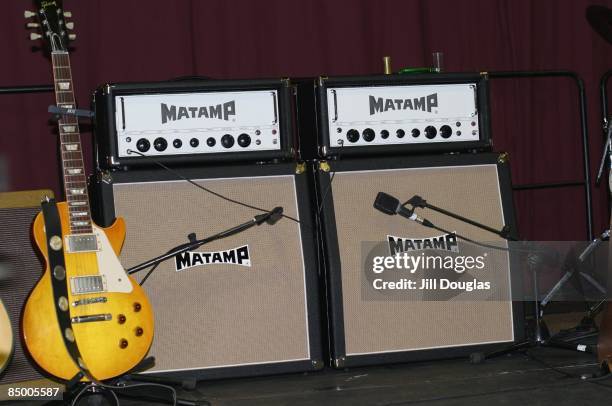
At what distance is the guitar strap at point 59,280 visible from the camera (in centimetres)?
209

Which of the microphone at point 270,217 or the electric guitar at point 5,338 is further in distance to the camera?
the microphone at point 270,217

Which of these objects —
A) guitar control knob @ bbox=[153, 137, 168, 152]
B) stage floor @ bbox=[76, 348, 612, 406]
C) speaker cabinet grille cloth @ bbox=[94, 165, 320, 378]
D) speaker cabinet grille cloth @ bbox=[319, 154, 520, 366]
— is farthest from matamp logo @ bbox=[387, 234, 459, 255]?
guitar control knob @ bbox=[153, 137, 168, 152]

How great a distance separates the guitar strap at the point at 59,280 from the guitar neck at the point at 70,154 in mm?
55

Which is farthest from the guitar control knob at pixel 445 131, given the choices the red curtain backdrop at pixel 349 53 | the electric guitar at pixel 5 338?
the electric guitar at pixel 5 338

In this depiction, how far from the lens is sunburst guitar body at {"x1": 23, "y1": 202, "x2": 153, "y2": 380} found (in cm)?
209

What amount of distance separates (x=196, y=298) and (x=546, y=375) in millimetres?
995

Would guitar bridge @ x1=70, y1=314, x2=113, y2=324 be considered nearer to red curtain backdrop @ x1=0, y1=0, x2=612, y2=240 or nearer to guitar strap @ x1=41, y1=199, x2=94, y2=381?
guitar strap @ x1=41, y1=199, x2=94, y2=381

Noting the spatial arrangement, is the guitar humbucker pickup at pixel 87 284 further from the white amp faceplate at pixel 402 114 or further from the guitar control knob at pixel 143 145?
the white amp faceplate at pixel 402 114

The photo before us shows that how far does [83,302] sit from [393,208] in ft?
3.05

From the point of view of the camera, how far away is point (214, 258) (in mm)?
2533

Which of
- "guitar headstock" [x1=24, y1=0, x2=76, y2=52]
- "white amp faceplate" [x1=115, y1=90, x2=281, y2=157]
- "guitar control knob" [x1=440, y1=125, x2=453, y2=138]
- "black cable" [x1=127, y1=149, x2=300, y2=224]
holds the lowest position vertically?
"black cable" [x1=127, y1=149, x2=300, y2=224]

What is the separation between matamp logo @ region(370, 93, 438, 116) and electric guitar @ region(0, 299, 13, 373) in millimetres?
1186

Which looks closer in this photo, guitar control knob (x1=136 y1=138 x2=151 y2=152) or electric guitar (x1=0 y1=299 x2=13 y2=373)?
electric guitar (x1=0 y1=299 x2=13 y2=373)

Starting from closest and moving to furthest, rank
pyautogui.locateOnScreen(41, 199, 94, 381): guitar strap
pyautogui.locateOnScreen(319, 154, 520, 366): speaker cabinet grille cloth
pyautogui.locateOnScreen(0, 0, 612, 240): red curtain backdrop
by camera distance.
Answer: pyautogui.locateOnScreen(41, 199, 94, 381): guitar strap < pyautogui.locateOnScreen(319, 154, 520, 366): speaker cabinet grille cloth < pyautogui.locateOnScreen(0, 0, 612, 240): red curtain backdrop
